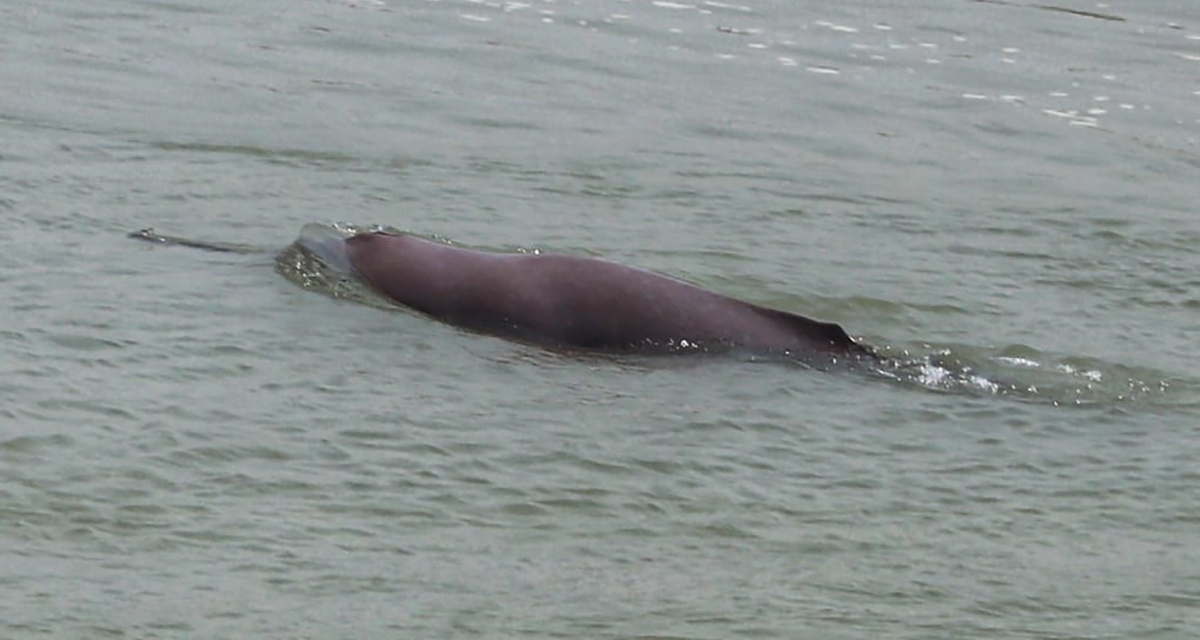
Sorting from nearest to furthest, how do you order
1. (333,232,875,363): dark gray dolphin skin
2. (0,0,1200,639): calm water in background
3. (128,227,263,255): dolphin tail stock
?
(0,0,1200,639): calm water in background → (333,232,875,363): dark gray dolphin skin → (128,227,263,255): dolphin tail stock

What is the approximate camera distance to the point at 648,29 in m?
16.9

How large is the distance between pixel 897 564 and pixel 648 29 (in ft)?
33.6

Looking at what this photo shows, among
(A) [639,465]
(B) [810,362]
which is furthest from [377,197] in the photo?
(A) [639,465]

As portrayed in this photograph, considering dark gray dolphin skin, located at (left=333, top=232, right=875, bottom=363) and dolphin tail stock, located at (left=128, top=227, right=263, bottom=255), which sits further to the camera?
dolphin tail stock, located at (left=128, top=227, right=263, bottom=255)

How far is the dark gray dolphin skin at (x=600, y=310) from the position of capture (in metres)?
9.07

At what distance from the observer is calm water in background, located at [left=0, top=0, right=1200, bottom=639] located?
6.68 m

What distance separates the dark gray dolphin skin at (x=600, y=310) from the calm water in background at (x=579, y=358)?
0.17m

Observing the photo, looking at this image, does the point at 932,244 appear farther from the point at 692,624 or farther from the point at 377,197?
the point at 692,624

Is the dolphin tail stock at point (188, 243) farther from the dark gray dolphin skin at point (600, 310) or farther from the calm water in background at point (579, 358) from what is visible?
the dark gray dolphin skin at point (600, 310)

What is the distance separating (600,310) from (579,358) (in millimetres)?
245

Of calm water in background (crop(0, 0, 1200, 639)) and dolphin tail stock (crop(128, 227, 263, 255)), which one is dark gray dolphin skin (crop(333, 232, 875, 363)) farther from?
dolphin tail stock (crop(128, 227, 263, 255))

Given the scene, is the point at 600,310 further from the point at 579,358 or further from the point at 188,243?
the point at 188,243

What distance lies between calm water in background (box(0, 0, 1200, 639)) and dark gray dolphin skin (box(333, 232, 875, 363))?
170mm

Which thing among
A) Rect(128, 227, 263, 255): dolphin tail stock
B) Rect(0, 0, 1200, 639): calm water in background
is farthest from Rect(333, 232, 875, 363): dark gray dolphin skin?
Rect(128, 227, 263, 255): dolphin tail stock
